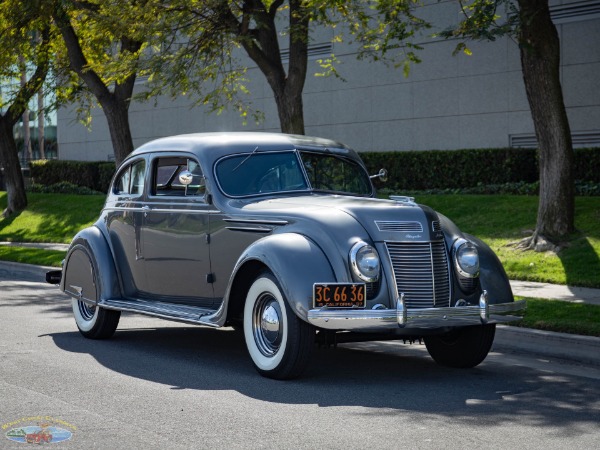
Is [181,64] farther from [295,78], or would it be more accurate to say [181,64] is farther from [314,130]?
[314,130]

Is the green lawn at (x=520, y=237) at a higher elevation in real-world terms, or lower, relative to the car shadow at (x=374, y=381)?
higher

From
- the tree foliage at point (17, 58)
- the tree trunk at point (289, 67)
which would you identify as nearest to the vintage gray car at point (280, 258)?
the tree trunk at point (289, 67)

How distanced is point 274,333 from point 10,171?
2474 cm

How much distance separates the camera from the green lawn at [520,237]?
10.9 m

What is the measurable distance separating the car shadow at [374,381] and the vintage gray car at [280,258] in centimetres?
31

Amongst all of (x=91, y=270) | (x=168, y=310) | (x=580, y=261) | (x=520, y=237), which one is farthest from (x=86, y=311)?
(x=520, y=237)

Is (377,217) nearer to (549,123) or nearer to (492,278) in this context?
(492,278)

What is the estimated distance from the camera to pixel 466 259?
8.43m

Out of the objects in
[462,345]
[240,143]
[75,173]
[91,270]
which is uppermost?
[240,143]

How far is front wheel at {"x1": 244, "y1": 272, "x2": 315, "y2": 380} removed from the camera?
7965 millimetres

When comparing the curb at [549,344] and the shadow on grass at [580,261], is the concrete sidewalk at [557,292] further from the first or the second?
the curb at [549,344]

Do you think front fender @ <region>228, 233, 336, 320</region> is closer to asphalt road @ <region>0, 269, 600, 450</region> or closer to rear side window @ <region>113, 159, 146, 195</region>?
asphalt road @ <region>0, 269, 600, 450</region>

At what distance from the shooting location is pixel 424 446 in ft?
20.1

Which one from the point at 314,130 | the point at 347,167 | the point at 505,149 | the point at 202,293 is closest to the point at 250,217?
the point at 202,293
